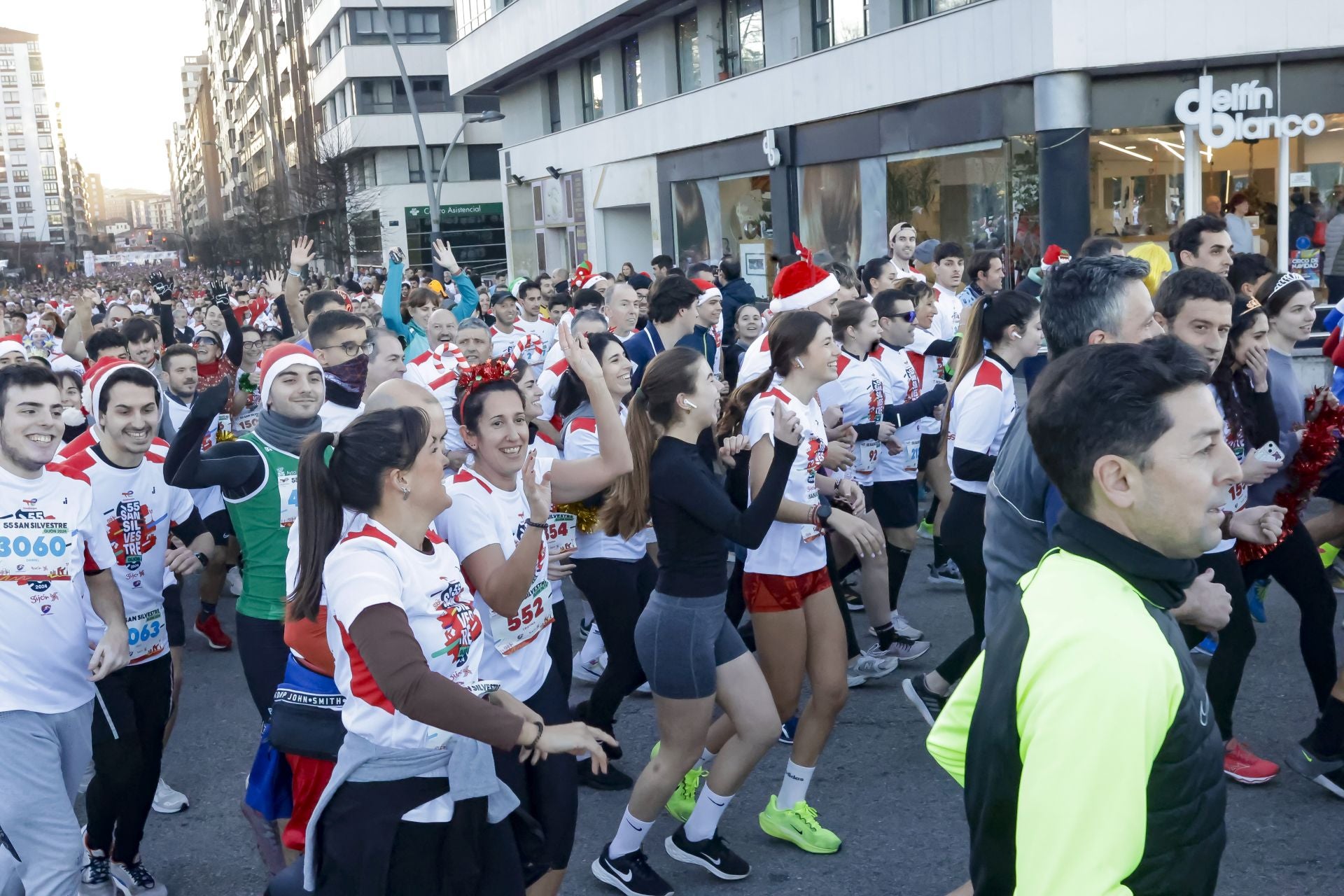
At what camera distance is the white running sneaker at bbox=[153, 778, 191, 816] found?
18.3 ft

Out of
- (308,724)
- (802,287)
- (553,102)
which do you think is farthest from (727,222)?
(308,724)

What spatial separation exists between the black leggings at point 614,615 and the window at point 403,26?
5530 cm

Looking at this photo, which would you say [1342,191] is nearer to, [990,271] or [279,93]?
[990,271]

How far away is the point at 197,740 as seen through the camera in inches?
257

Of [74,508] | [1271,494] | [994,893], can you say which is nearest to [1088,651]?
[994,893]

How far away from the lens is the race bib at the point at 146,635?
4.72 meters

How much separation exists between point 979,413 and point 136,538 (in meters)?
3.61

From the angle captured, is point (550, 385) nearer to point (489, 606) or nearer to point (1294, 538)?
point (489, 606)

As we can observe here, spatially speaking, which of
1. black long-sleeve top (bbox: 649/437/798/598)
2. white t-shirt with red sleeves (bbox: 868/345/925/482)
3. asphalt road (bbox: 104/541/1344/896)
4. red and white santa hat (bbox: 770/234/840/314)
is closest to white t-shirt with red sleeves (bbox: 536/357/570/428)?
red and white santa hat (bbox: 770/234/840/314)

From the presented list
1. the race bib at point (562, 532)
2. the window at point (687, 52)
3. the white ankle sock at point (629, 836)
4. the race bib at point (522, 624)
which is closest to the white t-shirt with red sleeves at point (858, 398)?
the race bib at point (562, 532)

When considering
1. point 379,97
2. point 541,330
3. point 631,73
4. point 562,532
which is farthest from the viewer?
point 379,97

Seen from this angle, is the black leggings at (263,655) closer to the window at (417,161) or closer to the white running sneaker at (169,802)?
the white running sneaker at (169,802)

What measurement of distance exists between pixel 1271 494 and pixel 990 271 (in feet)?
14.0

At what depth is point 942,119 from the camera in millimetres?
18109
